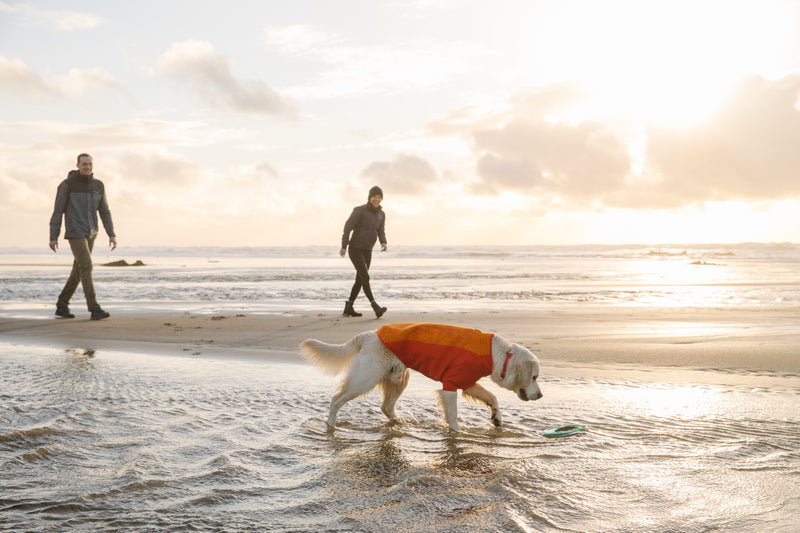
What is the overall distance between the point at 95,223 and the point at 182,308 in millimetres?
2738

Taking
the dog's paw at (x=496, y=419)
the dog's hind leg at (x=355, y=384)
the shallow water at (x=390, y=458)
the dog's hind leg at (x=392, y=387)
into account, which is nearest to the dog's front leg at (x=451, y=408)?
the shallow water at (x=390, y=458)

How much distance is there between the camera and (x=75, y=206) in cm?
989

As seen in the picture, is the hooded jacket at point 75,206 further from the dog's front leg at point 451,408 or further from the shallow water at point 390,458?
the dog's front leg at point 451,408

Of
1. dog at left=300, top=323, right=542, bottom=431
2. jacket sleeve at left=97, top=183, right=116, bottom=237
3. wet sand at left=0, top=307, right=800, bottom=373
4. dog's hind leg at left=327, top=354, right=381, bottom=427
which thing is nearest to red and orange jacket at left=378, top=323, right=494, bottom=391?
dog at left=300, top=323, right=542, bottom=431

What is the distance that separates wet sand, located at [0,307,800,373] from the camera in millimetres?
7090

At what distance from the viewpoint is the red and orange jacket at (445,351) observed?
183 inches

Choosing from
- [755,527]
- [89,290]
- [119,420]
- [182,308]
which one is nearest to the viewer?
[755,527]

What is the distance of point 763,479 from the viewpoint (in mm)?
3412

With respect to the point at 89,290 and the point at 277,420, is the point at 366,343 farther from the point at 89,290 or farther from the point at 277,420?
the point at 89,290

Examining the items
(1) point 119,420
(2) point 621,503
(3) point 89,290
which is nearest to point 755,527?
(2) point 621,503

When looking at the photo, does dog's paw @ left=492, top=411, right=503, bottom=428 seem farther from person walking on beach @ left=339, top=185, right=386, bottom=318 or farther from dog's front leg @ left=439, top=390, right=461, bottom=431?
person walking on beach @ left=339, top=185, right=386, bottom=318

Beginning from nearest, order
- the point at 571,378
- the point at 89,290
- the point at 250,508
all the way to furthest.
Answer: the point at 250,508 < the point at 571,378 < the point at 89,290

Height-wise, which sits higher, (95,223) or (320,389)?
(95,223)

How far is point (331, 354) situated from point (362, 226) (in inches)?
246
